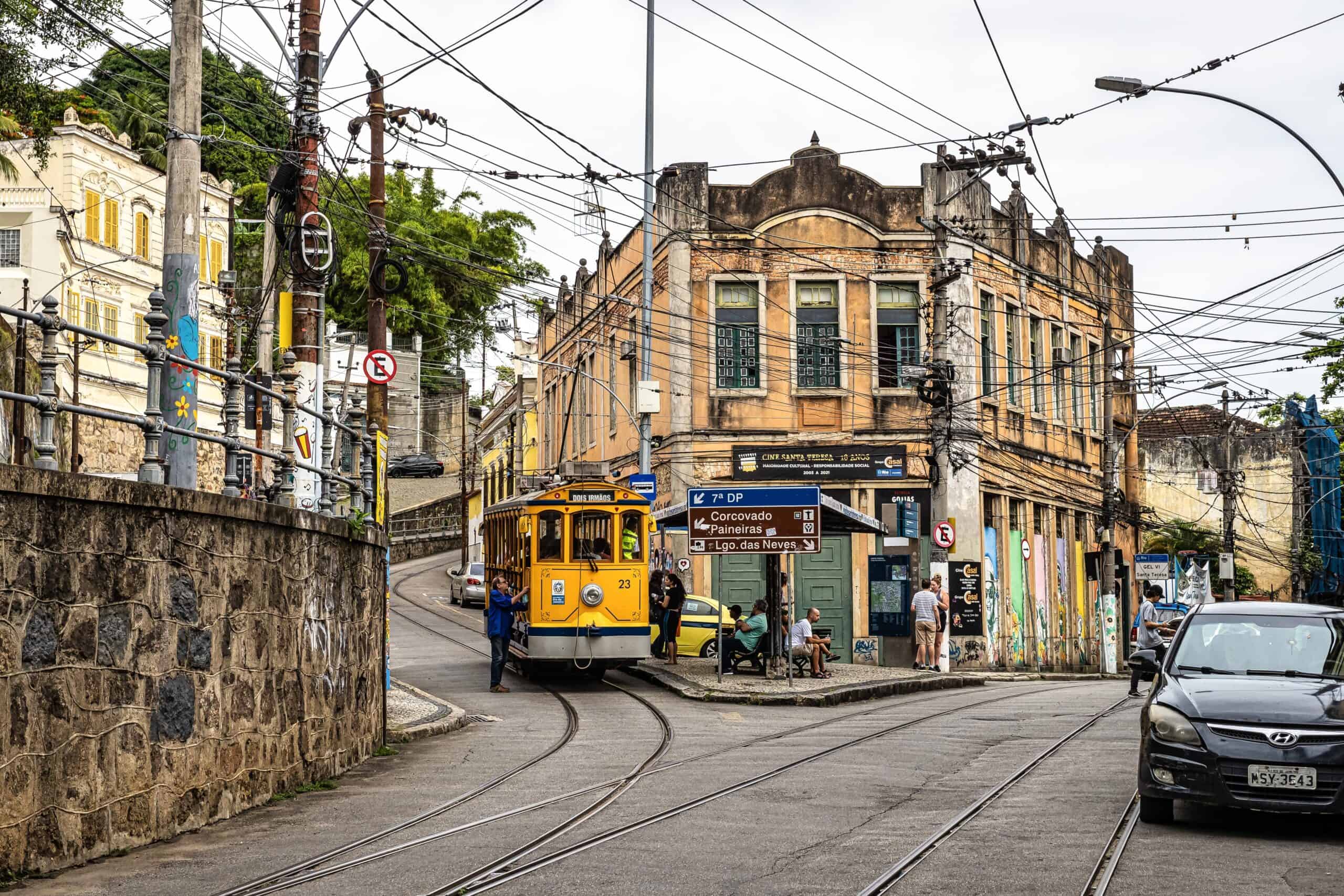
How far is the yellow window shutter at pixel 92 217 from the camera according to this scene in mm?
47344

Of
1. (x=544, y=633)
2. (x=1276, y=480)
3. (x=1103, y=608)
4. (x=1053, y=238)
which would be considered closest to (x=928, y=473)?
(x=1103, y=608)

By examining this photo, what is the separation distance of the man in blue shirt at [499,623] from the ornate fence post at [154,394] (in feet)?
40.1

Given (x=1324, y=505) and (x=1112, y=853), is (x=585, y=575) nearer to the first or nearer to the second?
(x=1112, y=853)

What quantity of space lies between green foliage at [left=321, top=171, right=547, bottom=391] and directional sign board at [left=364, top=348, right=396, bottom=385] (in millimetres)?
39299

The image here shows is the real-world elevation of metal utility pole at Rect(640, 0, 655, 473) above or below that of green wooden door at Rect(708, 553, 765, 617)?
above

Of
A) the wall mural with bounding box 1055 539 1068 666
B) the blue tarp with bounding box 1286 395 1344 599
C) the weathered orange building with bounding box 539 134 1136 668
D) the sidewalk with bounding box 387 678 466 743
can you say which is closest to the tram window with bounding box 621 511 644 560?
the sidewalk with bounding box 387 678 466 743

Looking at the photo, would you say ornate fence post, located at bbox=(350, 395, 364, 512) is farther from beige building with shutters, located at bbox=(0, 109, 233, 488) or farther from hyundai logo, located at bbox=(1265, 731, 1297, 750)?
beige building with shutters, located at bbox=(0, 109, 233, 488)

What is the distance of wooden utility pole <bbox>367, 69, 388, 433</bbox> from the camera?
867 inches

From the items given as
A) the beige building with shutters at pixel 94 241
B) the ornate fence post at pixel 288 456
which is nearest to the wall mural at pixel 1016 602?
the beige building with shutters at pixel 94 241

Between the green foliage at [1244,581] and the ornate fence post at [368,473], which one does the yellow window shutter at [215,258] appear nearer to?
the ornate fence post at [368,473]

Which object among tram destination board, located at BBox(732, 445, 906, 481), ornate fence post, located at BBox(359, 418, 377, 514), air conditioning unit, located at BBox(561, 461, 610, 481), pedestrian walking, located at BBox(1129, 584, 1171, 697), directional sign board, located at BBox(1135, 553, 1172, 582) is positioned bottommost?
pedestrian walking, located at BBox(1129, 584, 1171, 697)

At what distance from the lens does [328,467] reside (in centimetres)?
1569

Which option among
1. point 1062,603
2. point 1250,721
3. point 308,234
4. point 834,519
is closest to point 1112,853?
point 1250,721

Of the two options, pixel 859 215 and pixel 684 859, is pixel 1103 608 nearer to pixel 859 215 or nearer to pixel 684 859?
pixel 859 215
